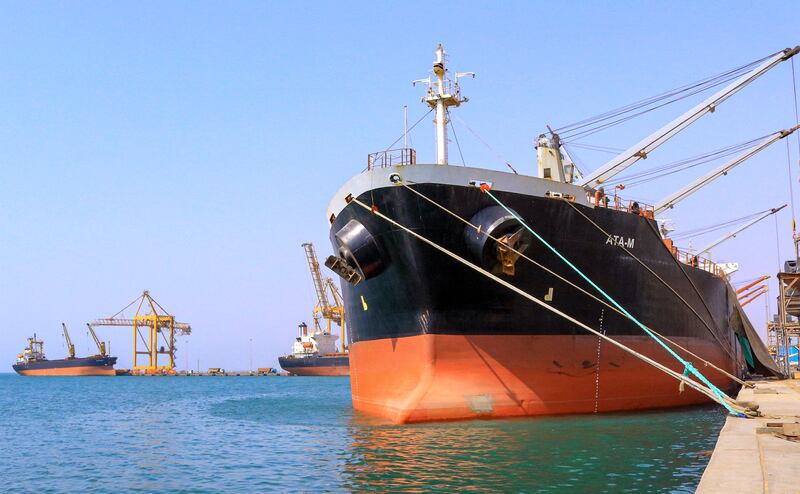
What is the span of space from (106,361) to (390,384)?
10298 centimetres

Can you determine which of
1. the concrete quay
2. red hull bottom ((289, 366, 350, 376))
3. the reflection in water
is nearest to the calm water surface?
the reflection in water

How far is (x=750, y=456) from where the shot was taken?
8500 millimetres

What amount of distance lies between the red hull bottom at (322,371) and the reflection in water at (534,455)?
7150 cm

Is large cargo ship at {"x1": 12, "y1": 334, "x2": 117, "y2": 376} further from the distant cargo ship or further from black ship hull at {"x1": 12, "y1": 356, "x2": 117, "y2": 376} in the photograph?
the distant cargo ship

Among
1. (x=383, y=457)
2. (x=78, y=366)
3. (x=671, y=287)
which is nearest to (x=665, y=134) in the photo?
(x=671, y=287)

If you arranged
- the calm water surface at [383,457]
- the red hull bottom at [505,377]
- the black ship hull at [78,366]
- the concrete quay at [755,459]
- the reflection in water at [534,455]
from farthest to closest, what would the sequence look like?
the black ship hull at [78,366] < the red hull bottom at [505,377] < the calm water surface at [383,457] < the reflection in water at [534,455] < the concrete quay at [755,459]

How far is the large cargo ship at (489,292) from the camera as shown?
54.5 feet

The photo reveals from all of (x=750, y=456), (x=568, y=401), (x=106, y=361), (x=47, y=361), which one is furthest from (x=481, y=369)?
(x=47, y=361)

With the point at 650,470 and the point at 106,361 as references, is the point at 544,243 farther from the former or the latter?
the point at 106,361

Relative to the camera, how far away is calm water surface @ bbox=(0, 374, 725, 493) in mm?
11172

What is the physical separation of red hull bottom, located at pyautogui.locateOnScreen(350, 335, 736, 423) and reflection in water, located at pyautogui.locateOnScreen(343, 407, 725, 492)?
1.35 ft

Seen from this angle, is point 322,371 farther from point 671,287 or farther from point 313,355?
point 671,287

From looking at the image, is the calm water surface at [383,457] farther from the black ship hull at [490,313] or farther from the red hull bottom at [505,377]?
the black ship hull at [490,313]

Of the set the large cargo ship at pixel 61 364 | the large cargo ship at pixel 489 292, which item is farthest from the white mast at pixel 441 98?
the large cargo ship at pixel 61 364
